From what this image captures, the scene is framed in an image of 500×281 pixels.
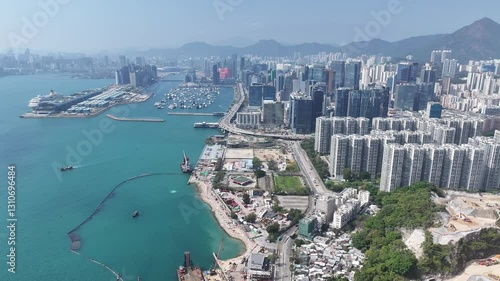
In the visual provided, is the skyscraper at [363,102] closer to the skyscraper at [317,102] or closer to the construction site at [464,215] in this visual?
the skyscraper at [317,102]

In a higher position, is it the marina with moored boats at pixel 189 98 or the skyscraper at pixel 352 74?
the skyscraper at pixel 352 74

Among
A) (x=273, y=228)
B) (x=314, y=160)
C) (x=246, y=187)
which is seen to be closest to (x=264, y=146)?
(x=314, y=160)

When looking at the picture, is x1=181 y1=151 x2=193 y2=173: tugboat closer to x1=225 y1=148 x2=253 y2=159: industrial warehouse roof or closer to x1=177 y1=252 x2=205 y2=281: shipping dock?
x1=225 y1=148 x2=253 y2=159: industrial warehouse roof

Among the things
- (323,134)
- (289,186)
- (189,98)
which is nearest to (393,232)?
(289,186)

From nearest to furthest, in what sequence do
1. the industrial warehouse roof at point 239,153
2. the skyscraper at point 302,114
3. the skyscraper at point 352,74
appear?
1. the industrial warehouse roof at point 239,153
2. the skyscraper at point 302,114
3. the skyscraper at point 352,74

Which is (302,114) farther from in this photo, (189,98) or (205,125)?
(189,98)

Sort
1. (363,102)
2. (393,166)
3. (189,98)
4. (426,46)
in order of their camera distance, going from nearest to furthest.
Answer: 1. (393,166)
2. (363,102)
3. (189,98)
4. (426,46)

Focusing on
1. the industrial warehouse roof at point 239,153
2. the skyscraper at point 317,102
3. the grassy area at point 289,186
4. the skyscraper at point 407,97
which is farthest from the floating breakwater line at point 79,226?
the skyscraper at point 407,97
